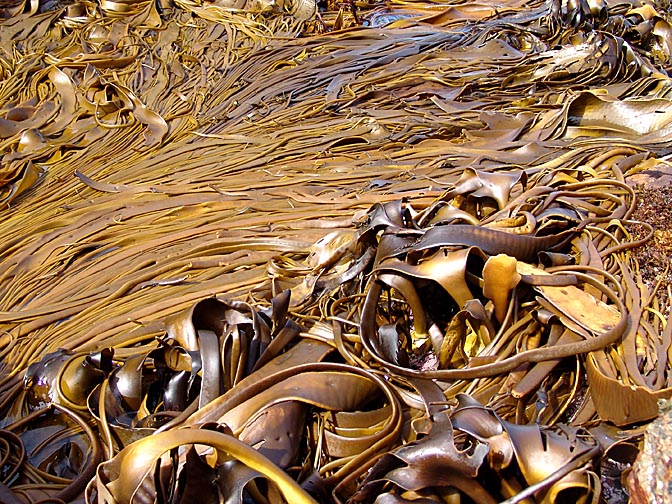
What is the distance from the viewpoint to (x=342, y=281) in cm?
151

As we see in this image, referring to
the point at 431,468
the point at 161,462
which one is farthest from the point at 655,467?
the point at 161,462

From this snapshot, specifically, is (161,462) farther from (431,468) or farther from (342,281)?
(342,281)

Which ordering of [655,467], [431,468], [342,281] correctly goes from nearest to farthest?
[655,467]
[431,468]
[342,281]

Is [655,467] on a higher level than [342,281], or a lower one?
higher

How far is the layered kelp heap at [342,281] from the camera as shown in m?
1.02

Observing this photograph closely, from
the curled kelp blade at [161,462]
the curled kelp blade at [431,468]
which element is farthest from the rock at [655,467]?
the curled kelp blade at [161,462]

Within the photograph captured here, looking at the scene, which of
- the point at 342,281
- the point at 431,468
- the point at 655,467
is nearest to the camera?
the point at 655,467

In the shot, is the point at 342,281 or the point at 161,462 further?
the point at 342,281

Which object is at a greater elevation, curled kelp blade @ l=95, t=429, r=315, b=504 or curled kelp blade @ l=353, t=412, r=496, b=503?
curled kelp blade @ l=95, t=429, r=315, b=504

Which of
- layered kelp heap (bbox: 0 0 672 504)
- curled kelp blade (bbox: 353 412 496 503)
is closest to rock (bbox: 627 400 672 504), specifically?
layered kelp heap (bbox: 0 0 672 504)

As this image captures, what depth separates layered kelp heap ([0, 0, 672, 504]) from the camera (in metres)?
1.02

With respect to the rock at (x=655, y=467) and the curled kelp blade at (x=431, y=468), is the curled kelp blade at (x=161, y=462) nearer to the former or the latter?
the curled kelp blade at (x=431, y=468)

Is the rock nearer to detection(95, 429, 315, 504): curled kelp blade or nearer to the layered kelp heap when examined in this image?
the layered kelp heap

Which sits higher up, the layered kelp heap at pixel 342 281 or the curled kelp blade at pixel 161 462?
the curled kelp blade at pixel 161 462
